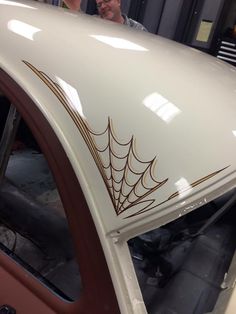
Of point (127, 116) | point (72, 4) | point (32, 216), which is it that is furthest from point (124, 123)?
point (72, 4)

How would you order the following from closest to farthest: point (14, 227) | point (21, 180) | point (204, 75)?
point (204, 75) → point (14, 227) → point (21, 180)

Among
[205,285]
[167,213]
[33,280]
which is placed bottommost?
[205,285]

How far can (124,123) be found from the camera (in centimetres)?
74

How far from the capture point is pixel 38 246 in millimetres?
1023

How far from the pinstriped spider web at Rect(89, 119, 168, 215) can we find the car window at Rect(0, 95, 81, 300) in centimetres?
21

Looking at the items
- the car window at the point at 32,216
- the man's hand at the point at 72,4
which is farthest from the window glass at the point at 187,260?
the man's hand at the point at 72,4

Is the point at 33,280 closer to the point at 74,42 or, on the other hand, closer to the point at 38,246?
the point at 38,246

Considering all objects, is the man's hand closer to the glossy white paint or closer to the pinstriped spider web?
the glossy white paint

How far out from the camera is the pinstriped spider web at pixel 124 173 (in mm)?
713

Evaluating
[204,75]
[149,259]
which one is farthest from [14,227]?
[204,75]

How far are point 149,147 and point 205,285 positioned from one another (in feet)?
1.86

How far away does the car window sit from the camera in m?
0.91

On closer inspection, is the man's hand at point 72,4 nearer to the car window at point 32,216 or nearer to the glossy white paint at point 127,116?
the car window at point 32,216

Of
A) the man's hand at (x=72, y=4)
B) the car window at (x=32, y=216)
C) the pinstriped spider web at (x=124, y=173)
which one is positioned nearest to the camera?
the pinstriped spider web at (x=124, y=173)
